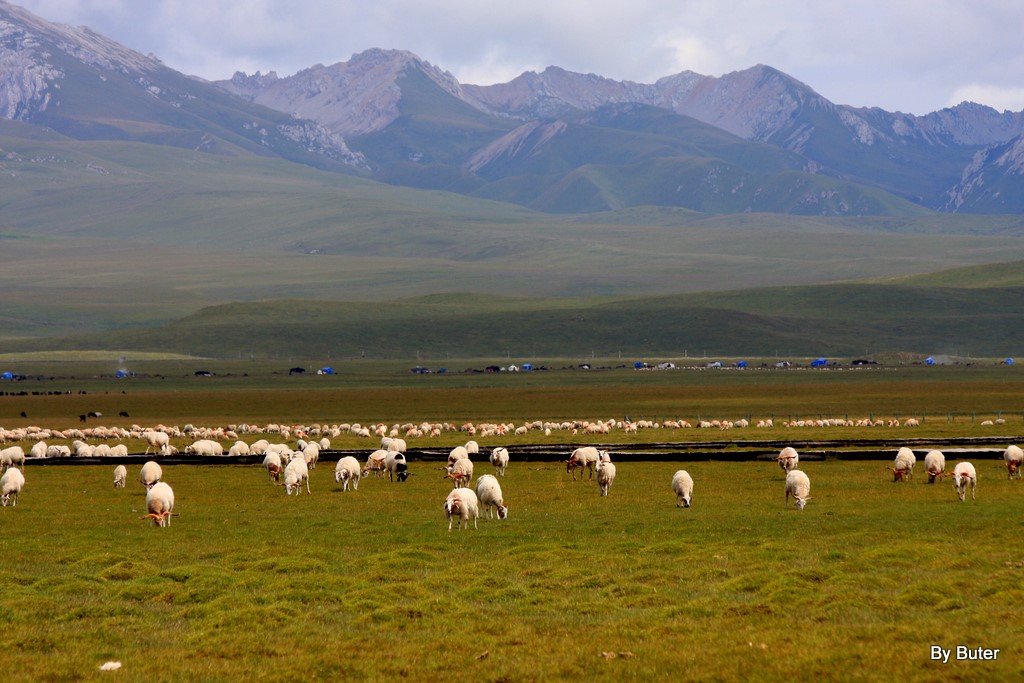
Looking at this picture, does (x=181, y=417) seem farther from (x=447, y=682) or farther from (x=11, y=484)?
(x=447, y=682)

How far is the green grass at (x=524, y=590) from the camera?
14039 mm

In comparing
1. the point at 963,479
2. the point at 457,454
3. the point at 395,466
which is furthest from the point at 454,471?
the point at 963,479

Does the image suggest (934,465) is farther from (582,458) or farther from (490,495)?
(490,495)

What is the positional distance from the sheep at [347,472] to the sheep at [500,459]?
4421 millimetres

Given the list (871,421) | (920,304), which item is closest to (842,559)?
(871,421)

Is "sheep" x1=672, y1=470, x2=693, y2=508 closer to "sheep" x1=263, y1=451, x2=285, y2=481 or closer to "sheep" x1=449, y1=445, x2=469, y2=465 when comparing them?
"sheep" x1=449, y1=445, x2=469, y2=465

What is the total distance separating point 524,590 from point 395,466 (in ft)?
56.8

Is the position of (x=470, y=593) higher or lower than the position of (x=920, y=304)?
lower

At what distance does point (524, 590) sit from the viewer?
17.8m

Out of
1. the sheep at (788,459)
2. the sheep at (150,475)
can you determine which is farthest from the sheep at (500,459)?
the sheep at (150,475)

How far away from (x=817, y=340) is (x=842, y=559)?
142m

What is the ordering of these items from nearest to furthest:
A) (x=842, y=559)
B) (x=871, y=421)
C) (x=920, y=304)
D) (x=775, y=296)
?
(x=842, y=559) → (x=871, y=421) → (x=920, y=304) → (x=775, y=296)

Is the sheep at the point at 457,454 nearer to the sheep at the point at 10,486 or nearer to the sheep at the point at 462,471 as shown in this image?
the sheep at the point at 462,471

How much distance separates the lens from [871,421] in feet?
183
